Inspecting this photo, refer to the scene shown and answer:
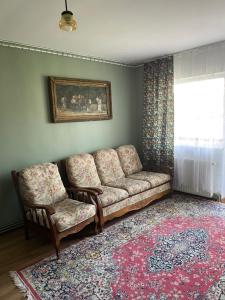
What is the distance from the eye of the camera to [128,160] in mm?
4207

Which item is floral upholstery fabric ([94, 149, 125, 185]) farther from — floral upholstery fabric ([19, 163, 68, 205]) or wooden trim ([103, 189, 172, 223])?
floral upholstery fabric ([19, 163, 68, 205])

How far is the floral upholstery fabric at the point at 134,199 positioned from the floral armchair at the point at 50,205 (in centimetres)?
24

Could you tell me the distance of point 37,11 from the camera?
2.12 meters

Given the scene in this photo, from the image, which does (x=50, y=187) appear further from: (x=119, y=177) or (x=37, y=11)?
(x=37, y=11)

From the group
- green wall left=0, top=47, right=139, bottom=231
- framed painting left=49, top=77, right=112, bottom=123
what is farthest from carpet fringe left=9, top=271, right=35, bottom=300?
framed painting left=49, top=77, right=112, bottom=123

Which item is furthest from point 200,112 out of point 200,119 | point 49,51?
point 49,51

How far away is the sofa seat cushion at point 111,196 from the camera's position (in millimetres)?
3039

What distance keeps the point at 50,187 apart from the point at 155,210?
164 centimetres

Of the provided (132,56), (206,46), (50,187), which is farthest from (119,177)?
(206,46)

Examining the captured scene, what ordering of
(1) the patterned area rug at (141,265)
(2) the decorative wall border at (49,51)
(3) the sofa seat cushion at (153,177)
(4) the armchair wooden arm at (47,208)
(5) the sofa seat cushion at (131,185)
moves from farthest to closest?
(3) the sofa seat cushion at (153,177) → (5) the sofa seat cushion at (131,185) → (2) the decorative wall border at (49,51) → (4) the armchair wooden arm at (47,208) → (1) the patterned area rug at (141,265)

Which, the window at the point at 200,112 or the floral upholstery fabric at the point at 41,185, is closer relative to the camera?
the floral upholstery fabric at the point at 41,185

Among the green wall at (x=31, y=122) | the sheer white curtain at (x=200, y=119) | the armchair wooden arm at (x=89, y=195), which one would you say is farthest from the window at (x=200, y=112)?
the armchair wooden arm at (x=89, y=195)

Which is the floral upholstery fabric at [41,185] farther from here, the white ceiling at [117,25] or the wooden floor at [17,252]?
the white ceiling at [117,25]

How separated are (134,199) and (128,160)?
0.94 meters
